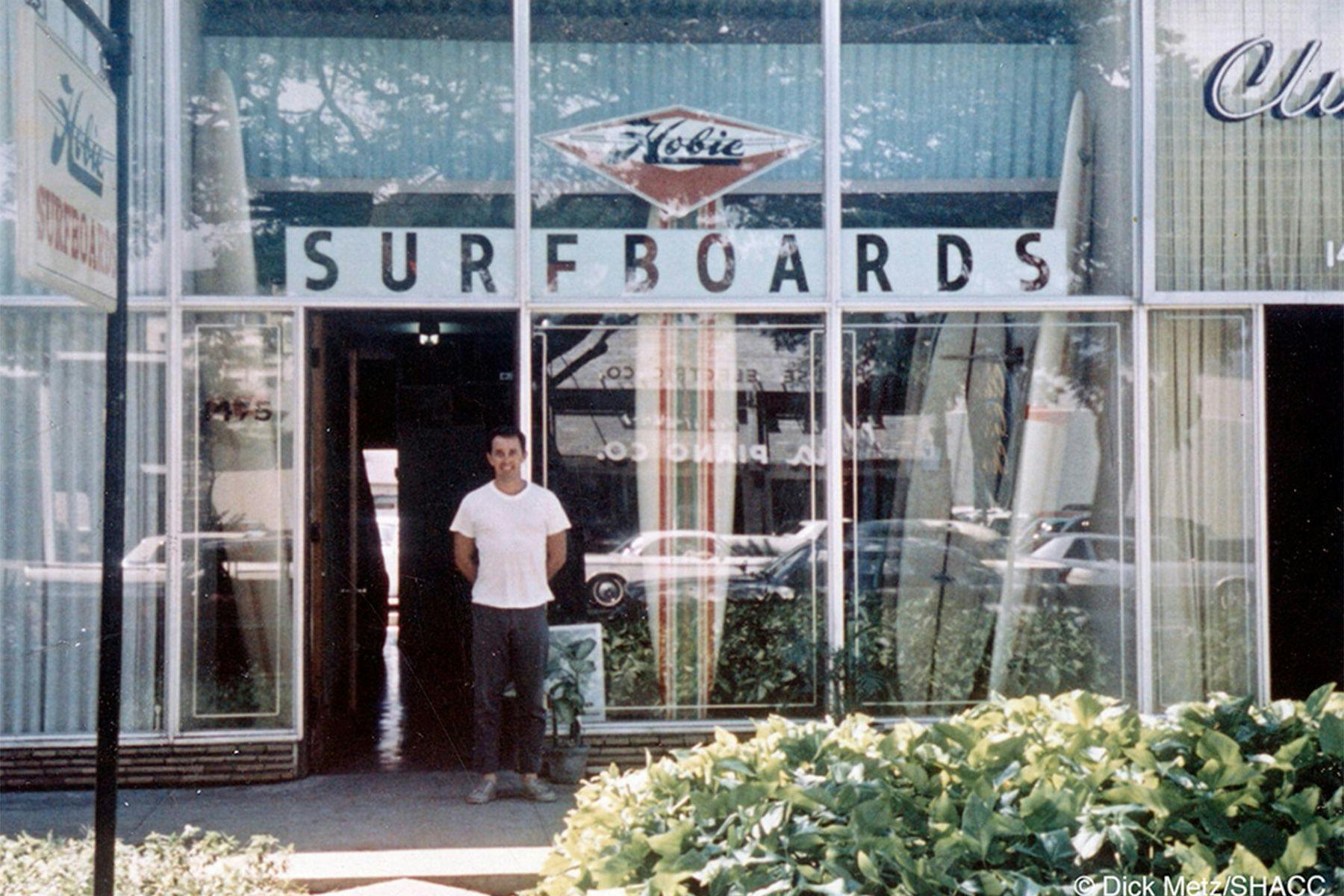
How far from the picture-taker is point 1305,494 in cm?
862

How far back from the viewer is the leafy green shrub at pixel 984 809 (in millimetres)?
2703

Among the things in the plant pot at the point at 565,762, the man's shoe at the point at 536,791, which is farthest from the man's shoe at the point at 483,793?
the plant pot at the point at 565,762

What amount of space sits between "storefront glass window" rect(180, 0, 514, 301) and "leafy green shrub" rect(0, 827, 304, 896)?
4.04m

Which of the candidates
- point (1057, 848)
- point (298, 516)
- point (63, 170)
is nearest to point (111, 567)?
point (63, 170)

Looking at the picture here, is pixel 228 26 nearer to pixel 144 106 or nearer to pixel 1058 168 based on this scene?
pixel 144 106

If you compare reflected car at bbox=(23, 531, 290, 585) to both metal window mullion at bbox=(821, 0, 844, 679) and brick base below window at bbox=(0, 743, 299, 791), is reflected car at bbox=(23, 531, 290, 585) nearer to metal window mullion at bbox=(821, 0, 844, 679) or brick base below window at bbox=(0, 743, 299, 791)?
brick base below window at bbox=(0, 743, 299, 791)

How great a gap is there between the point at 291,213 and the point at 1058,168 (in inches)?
175

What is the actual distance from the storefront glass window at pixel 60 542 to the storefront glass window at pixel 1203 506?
569 cm

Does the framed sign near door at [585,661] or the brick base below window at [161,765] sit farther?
the framed sign near door at [585,661]

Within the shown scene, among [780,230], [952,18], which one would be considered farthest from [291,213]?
[952,18]

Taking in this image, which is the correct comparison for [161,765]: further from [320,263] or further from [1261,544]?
[1261,544]

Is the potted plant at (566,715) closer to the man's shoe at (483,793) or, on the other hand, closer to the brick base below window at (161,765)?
the brick base below window at (161,765)

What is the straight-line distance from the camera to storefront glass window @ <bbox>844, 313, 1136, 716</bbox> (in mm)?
8375

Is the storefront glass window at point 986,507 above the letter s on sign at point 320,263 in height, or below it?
below
